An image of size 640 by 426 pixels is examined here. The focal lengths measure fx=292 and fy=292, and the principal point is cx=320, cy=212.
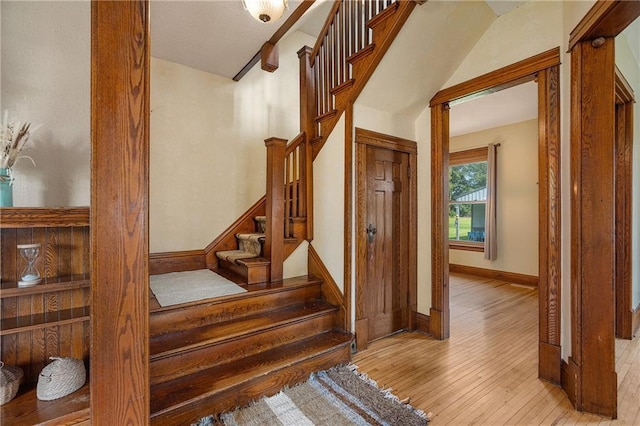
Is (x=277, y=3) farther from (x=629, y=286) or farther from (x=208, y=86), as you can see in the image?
(x=629, y=286)

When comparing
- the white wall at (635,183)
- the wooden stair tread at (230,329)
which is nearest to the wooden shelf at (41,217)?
the wooden stair tread at (230,329)

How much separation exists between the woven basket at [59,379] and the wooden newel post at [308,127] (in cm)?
184

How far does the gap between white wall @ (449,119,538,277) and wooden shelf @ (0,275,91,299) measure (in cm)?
474

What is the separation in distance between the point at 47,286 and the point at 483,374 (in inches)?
110

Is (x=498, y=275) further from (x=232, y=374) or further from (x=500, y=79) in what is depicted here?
(x=232, y=374)

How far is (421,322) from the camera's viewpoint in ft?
9.44

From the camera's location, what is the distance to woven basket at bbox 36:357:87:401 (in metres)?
1.40

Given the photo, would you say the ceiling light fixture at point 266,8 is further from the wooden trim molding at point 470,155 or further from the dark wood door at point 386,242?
the wooden trim molding at point 470,155

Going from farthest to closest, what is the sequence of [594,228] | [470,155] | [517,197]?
[470,155]
[517,197]
[594,228]

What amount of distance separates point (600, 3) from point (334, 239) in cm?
217

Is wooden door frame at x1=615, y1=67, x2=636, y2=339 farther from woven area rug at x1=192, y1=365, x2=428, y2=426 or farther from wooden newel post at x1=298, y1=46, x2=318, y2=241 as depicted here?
wooden newel post at x1=298, y1=46, x2=318, y2=241

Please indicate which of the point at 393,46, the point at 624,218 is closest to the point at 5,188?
the point at 393,46

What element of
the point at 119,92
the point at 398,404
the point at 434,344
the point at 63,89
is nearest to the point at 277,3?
the point at 119,92

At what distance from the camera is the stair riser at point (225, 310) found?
1.93 metres
